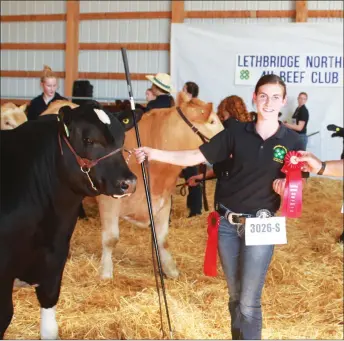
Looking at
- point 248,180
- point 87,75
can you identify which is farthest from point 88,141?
point 87,75

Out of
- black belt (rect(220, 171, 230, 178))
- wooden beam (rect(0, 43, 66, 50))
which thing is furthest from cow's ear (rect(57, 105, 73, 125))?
wooden beam (rect(0, 43, 66, 50))

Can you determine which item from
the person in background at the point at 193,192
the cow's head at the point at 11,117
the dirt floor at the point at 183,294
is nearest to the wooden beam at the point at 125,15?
the person in background at the point at 193,192

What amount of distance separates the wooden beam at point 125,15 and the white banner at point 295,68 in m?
2.17

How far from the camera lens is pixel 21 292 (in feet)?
14.3

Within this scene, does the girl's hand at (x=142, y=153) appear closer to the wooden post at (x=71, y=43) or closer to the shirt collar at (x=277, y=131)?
the shirt collar at (x=277, y=131)

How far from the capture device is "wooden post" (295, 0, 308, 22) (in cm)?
1155

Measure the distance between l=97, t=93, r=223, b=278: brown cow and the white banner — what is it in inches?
282

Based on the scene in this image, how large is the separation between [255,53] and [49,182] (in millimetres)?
9445

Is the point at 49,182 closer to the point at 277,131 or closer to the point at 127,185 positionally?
the point at 127,185

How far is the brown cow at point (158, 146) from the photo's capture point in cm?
466

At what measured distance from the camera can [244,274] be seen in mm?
2855

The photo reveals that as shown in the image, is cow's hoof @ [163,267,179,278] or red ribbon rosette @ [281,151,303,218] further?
cow's hoof @ [163,267,179,278]

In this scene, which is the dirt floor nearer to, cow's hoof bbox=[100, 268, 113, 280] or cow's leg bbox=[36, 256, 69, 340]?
cow's hoof bbox=[100, 268, 113, 280]

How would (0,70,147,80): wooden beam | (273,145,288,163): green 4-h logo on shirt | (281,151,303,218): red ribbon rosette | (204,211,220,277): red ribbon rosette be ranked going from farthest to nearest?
(0,70,147,80): wooden beam, (204,211,220,277): red ribbon rosette, (273,145,288,163): green 4-h logo on shirt, (281,151,303,218): red ribbon rosette
